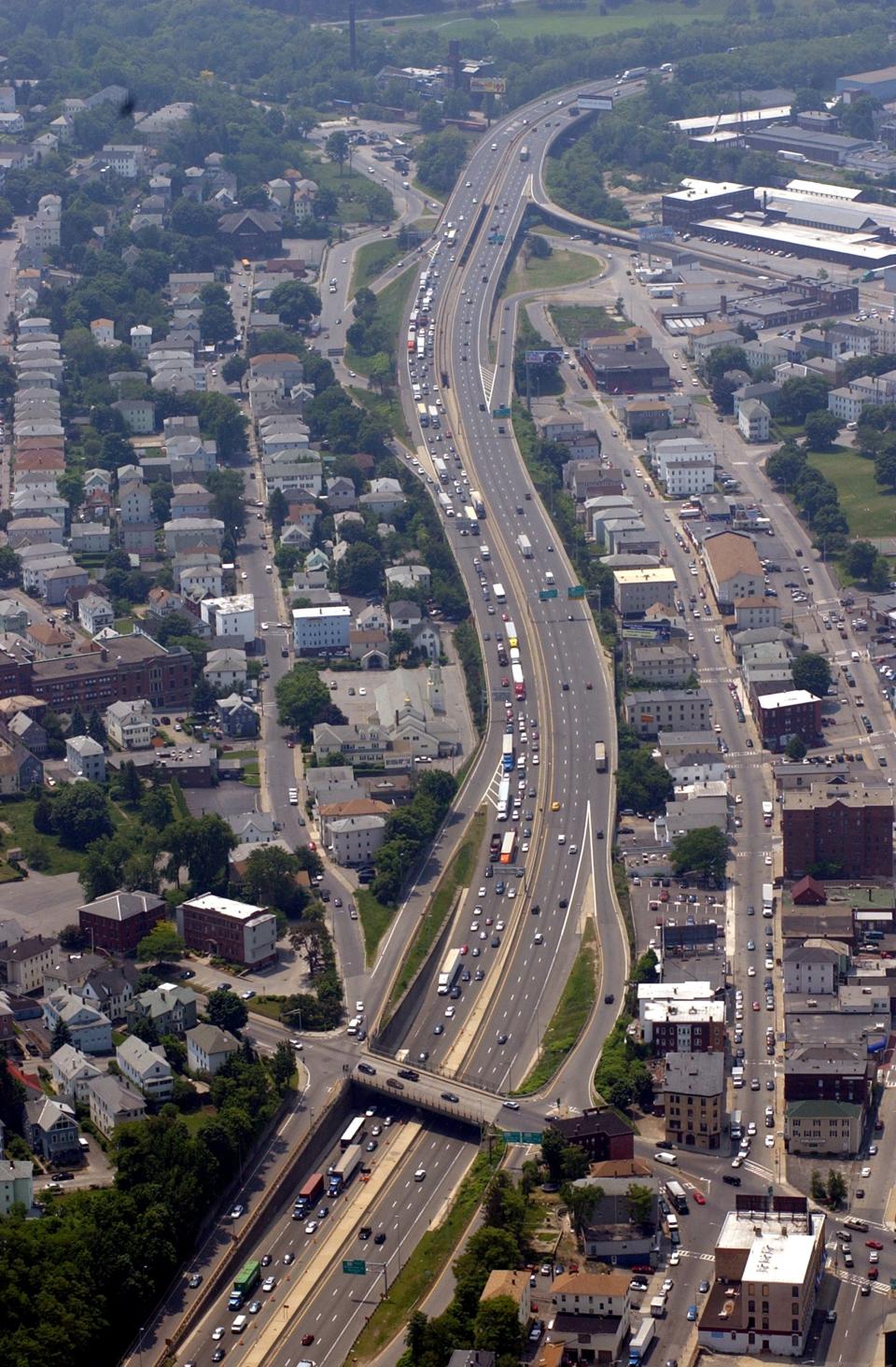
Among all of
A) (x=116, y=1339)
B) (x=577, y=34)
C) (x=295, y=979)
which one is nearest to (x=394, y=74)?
(x=577, y=34)

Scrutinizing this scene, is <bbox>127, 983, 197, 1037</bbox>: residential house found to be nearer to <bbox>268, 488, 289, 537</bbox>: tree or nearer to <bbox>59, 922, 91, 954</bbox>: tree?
<bbox>59, 922, 91, 954</bbox>: tree

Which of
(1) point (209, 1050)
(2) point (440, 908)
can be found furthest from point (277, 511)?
(1) point (209, 1050)

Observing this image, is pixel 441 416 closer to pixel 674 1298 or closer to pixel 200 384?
pixel 200 384

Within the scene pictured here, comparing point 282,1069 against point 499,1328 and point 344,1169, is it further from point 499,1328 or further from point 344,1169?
point 499,1328

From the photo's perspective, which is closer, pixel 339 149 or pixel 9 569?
pixel 9 569

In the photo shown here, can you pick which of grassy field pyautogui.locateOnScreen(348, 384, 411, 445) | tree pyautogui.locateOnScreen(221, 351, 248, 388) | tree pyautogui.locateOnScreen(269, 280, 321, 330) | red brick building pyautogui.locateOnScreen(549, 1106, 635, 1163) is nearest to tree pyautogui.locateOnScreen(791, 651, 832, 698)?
red brick building pyautogui.locateOnScreen(549, 1106, 635, 1163)
